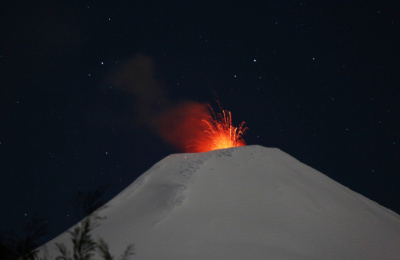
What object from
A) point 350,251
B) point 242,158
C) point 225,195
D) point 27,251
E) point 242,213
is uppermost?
point 242,158

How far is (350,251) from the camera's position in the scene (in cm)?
781

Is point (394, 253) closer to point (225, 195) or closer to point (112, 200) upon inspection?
point (225, 195)

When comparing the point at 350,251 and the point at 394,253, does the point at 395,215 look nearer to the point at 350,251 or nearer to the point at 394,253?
the point at 394,253

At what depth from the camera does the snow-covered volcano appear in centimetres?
753

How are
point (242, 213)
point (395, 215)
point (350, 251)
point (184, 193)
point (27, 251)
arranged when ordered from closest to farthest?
1. point (27, 251)
2. point (350, 251)
3. point (242, 213)
4. point (184, 193)
5. point (395, 215)

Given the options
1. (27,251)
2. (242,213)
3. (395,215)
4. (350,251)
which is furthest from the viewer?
(395,215)

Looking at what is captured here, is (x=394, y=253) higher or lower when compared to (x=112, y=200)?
lower

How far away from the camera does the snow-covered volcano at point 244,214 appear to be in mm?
7531

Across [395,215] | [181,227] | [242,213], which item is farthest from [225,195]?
[395,215]

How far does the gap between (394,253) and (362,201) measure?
2805mm

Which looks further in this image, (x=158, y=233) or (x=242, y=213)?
(x=242, y=213)

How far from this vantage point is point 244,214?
858 centimetres

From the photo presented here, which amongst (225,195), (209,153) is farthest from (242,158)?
(225,195)

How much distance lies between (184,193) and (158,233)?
157 centimetres
